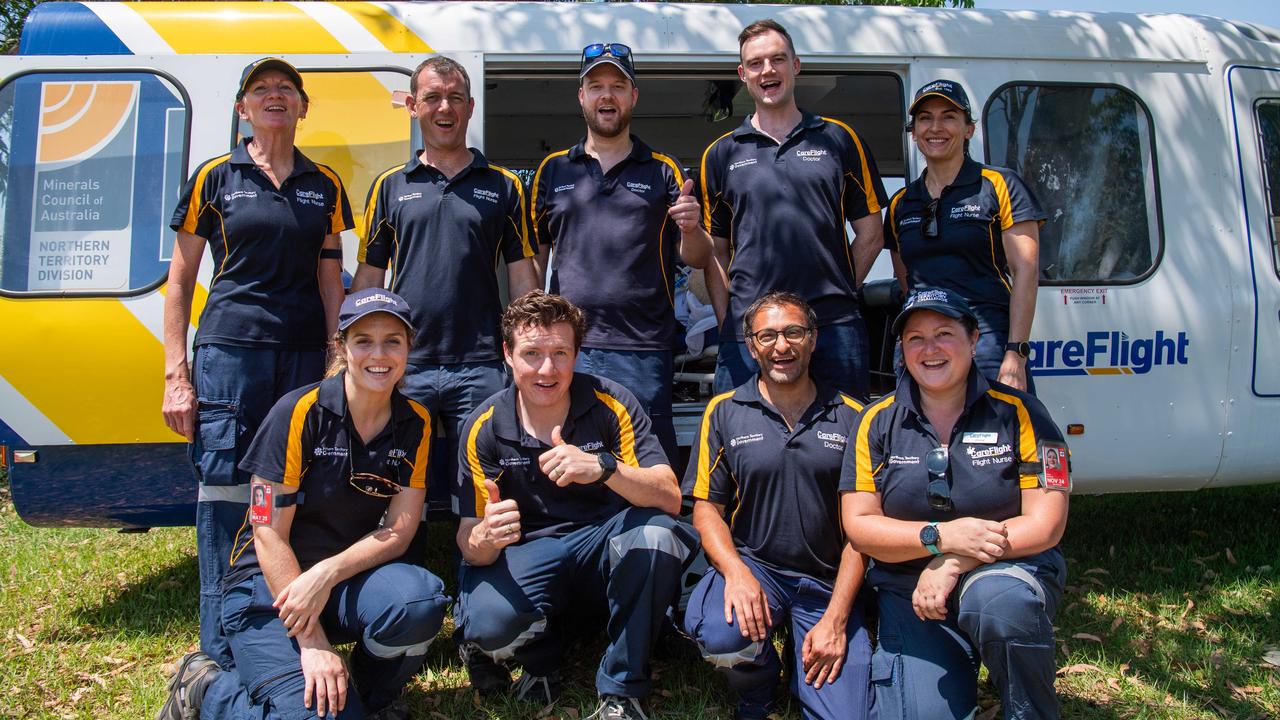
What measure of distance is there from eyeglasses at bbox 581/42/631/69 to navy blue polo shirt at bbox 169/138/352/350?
1150 millimetres

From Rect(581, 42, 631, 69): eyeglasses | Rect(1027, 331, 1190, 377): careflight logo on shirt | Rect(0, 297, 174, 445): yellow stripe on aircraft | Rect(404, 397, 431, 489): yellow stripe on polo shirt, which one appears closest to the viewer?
Rect(404, 397, 431, 489): yellow stripe on polo shirt

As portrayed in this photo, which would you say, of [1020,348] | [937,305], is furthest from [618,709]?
[1020,348]

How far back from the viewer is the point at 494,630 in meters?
2.98

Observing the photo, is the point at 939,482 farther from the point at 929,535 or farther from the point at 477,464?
the point at 477,464

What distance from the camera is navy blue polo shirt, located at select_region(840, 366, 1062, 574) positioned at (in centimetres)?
279

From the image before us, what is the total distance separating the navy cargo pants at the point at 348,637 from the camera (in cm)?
274

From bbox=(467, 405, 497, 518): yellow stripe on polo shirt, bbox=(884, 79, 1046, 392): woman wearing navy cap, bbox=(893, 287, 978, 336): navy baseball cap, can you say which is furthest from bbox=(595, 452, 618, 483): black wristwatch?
bbox=(884, 79, 1046, 392): woman wearing navy cap

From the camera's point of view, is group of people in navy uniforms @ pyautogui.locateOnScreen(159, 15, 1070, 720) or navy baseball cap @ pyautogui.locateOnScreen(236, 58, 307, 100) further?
navy baseball cap @ pyautogui.locateOnScreen(236, 58, 307, 100)

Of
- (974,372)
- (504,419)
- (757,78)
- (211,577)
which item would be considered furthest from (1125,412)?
(211,577)

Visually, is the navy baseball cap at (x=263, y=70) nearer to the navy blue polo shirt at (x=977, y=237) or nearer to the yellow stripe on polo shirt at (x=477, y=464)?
the yellow stripe on polo shirt at (x=477, y=464)

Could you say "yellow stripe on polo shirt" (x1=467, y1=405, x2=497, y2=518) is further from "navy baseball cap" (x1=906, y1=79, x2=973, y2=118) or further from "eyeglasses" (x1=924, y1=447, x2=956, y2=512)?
"navy baseball cap" (x1=906, y1=79, x2=973, y2=118)

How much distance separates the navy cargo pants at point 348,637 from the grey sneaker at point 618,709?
0.60 meters

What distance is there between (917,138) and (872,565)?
165 cm

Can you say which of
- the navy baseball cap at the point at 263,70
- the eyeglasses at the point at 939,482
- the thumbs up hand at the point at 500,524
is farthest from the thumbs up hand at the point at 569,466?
the navy baseball cap at the point at 263,70
